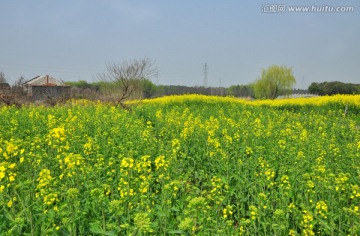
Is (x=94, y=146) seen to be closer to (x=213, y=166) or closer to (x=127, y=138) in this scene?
(x=127, y=138)

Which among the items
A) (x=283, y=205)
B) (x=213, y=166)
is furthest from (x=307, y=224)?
(x=213, y=166)

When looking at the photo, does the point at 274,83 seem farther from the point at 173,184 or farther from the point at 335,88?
the point at 173,184

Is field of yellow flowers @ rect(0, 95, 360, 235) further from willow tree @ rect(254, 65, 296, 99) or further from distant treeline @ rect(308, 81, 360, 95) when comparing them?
distant treeline @ rect(308, 81, 360, 95)

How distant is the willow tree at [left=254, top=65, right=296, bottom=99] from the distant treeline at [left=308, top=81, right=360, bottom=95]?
782 cm

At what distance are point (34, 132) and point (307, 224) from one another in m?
7.36

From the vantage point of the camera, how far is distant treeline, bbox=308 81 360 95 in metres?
53.3

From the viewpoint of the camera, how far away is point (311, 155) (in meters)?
6.63

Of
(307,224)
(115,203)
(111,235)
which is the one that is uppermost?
(115,203)

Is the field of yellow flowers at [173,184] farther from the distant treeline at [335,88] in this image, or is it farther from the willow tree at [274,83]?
the distant treeline at [335,88]

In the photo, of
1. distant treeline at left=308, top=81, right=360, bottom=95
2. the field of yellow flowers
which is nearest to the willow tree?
distant treeline at left=308, top=81, right=360, bottom=95

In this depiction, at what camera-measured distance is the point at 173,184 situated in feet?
13.5

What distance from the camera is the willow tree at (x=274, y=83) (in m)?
50.2

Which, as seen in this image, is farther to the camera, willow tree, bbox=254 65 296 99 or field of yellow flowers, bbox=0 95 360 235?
willow tree, bbox=254 65 296 99

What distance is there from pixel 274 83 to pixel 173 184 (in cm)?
4905
